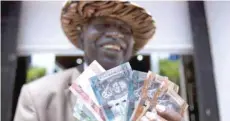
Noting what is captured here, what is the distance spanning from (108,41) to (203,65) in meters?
1.02

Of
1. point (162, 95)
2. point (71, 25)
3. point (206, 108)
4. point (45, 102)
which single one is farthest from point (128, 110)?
point (206, 108)

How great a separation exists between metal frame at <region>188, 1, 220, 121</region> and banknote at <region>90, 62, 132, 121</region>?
1.10 meters

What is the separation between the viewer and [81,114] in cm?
63

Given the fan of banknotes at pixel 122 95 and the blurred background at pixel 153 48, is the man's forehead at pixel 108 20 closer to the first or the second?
the fan of banknotes at pixel 122 95

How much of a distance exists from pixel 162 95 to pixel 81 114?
0.16 meters

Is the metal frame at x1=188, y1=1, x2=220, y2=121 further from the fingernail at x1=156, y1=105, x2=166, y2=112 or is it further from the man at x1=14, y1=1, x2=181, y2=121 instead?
the fingernail at x1=156, y1=105, x2=166, y2=112

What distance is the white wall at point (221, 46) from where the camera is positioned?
1499 mm

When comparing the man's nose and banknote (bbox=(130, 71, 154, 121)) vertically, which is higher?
the man's nose

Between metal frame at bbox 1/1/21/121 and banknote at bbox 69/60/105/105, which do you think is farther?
metal frame at bbox 1/1/21/121

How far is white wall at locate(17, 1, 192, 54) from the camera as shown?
6.09 feet

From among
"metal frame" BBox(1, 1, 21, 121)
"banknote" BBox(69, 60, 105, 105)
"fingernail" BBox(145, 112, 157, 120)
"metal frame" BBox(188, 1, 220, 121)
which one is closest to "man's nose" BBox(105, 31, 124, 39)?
"banknote" BBox(69, 60, 105, 105)

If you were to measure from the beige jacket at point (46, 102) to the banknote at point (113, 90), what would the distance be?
18 centimetres

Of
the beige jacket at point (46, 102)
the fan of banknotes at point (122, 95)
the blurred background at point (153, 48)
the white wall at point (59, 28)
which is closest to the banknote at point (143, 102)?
the fan of banknotes at point (122, 95)

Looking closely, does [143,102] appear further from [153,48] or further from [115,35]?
[153,48]
